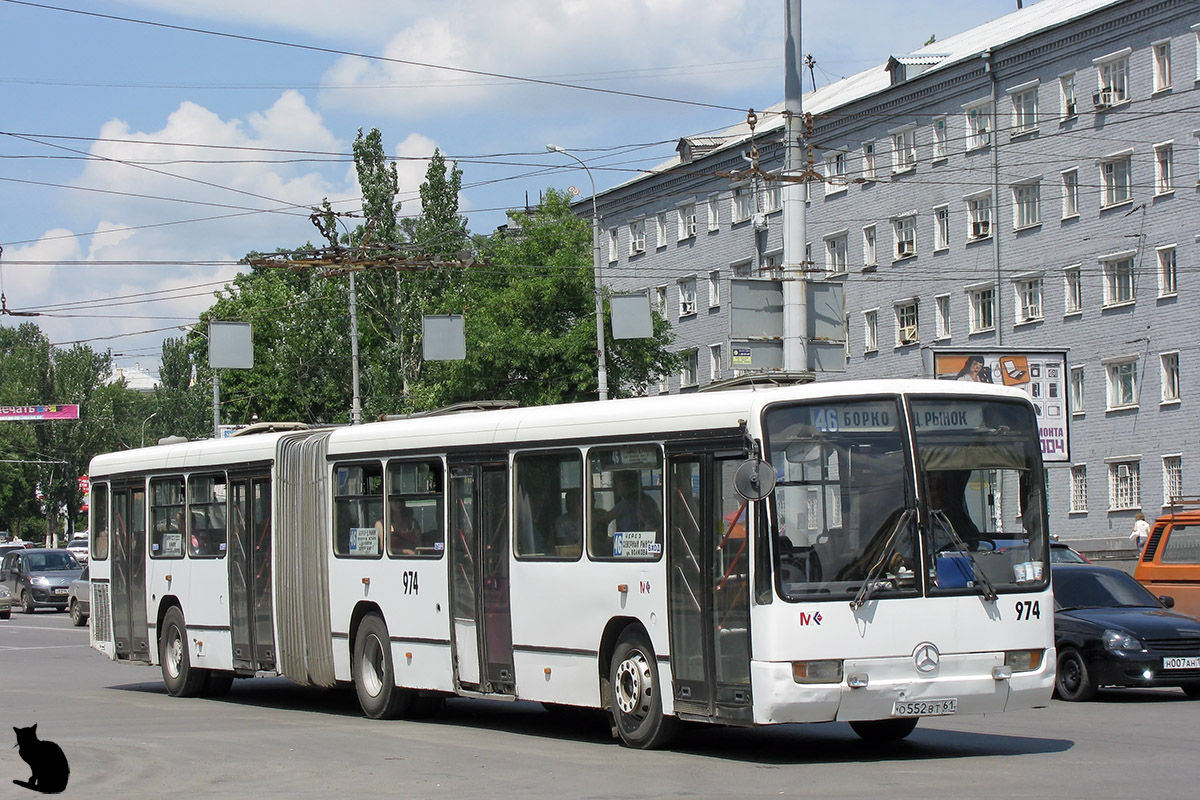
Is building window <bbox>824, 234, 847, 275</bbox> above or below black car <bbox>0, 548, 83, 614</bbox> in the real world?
above

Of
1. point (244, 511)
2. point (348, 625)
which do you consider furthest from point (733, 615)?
point (244, 511)

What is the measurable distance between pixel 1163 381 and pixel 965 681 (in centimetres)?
3864

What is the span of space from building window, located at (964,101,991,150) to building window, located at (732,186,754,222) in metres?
10.9

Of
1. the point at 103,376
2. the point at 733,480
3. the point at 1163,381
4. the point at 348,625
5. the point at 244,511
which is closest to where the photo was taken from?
the point at 733,480

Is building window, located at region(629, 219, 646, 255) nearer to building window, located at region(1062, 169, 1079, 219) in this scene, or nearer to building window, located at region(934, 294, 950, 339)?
building window, located at region(934, 294, 950, 339)

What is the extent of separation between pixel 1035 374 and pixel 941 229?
78.9 feet

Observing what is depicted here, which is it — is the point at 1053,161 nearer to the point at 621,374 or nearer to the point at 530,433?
the point at 621,374

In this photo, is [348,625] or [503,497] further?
[348,625]

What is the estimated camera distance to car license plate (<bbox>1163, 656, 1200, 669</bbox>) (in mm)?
16281

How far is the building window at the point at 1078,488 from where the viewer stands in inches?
2003

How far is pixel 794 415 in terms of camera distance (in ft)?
38.2

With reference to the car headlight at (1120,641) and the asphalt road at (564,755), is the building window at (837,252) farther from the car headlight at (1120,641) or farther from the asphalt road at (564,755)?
the car headlight at (1120,641)

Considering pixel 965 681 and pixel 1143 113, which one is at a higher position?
pixel 1143 113

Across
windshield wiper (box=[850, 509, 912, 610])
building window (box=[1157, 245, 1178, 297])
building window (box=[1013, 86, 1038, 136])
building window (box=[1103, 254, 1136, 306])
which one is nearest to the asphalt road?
windshield wiper (box=[850, 509, 912, 610])
